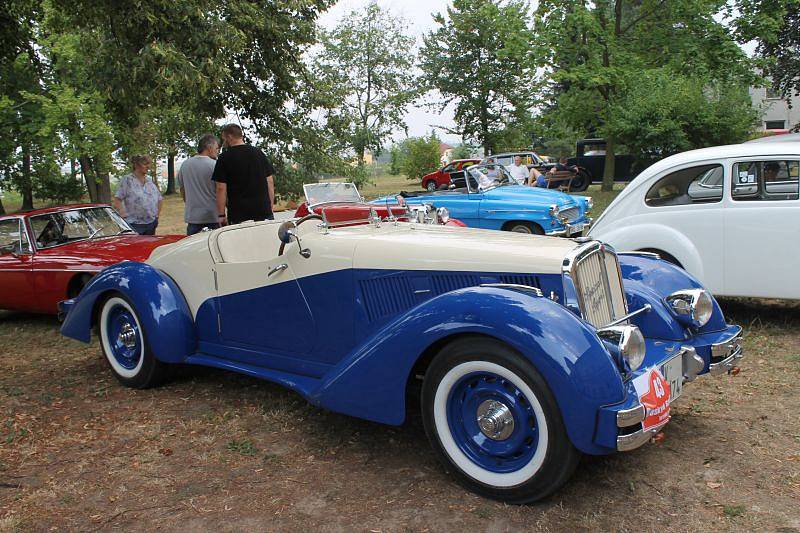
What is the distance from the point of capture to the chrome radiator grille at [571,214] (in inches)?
416

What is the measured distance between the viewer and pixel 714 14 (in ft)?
61.9

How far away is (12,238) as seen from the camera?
701cm

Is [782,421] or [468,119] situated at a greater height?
[468,119]

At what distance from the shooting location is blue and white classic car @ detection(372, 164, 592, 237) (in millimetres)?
10234

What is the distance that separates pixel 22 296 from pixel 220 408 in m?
3.91

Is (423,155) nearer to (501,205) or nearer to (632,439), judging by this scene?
(501,205)

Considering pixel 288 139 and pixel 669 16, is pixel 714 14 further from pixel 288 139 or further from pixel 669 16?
pixel 288 139

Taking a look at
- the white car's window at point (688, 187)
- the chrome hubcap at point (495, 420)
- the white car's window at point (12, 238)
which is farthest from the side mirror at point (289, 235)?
the white car's window at point (12, 238)

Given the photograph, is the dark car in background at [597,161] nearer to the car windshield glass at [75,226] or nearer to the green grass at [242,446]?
the car windshield glass at [75,226]

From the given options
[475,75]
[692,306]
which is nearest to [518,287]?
[692,306]

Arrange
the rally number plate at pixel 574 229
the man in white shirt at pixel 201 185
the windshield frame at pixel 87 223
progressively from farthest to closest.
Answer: the rally number plate at pixel 574 229 < the windshield frame at pixel 87 223 < the man in white shirt at pixel 201 185

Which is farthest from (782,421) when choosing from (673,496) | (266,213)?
(266,213)

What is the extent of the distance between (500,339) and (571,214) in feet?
27.9

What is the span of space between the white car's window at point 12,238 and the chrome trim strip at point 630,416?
6682 mm
